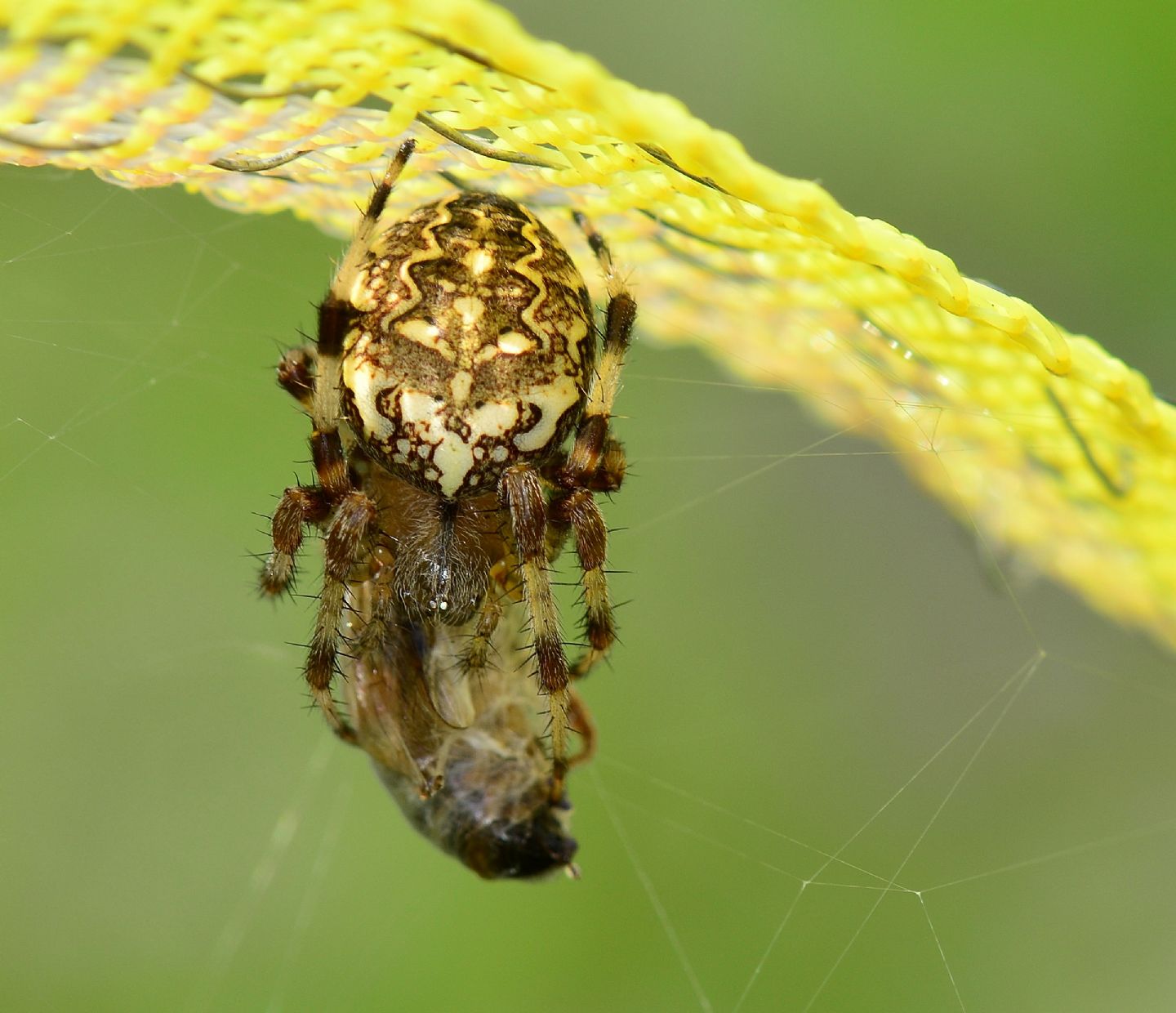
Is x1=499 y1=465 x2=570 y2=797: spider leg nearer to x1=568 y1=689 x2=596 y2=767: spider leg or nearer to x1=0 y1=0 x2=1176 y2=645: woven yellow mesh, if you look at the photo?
x1=568 y1=689 x2=596 y2=767: spider leg

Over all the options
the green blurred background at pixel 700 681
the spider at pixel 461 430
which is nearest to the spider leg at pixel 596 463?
the spider at pixel 461 430

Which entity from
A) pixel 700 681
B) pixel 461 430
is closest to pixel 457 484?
pixel 461 430

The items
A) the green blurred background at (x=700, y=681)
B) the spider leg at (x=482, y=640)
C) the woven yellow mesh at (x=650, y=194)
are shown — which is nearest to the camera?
the woven yellow mesh at (x=650, y=194)

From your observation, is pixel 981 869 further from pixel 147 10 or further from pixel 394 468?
pixel 147 10

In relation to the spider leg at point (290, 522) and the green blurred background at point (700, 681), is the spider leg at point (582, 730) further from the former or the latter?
the green blurred background at point (700, 681)

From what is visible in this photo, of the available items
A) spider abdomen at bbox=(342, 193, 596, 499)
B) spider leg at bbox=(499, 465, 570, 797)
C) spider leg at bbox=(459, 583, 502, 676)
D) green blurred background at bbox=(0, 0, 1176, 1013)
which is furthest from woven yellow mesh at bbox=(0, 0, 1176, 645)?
green blurred background at bbox=(0, 0, 1176, 1013)

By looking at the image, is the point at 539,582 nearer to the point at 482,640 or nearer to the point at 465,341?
the point at 482,640
